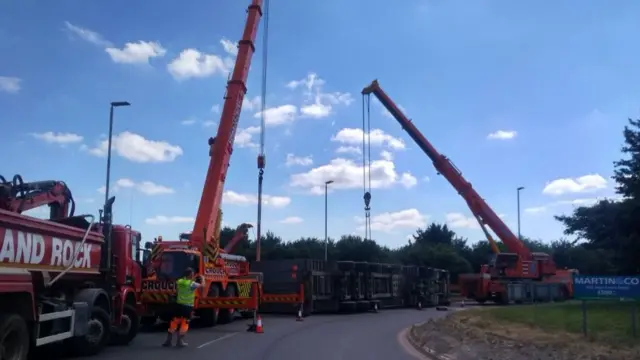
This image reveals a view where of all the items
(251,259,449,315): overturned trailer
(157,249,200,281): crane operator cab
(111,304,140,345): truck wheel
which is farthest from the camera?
(251,259,449,315): overturned trailer

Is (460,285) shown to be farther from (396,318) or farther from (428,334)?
(428,334)

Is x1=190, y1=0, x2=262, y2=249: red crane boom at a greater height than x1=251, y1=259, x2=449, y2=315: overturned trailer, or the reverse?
x1=190, y1=0, x2=262, y2=249: red crane boom

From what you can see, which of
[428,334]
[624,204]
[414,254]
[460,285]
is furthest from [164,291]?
[414,254]

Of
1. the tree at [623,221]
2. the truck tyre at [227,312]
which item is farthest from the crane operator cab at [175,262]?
the tree at [623,221]

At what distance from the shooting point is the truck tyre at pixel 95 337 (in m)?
14.3

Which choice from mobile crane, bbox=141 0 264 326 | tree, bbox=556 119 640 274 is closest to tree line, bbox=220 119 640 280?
tree, bbox=556 119 640 274

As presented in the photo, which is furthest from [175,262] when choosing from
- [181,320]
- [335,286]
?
[335,286]

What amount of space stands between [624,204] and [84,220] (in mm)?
21509

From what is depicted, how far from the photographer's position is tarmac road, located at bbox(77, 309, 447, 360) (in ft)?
48.3

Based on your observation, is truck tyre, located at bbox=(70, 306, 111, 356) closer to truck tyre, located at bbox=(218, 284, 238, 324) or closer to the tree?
truck tyre, located at bbox=(218, 284, 238, 324)

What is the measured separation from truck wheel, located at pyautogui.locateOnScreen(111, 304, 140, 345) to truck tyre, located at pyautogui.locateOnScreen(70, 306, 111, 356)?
128cm

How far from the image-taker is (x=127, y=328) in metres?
16.8

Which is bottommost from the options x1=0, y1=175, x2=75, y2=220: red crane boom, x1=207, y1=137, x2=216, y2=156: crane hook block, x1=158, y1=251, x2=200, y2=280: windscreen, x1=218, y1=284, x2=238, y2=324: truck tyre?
x1=218, y1=284, x2=238, y2=324: truck tyre

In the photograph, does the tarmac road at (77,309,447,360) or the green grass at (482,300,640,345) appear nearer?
the tarmac road at (77,309,447,360)
